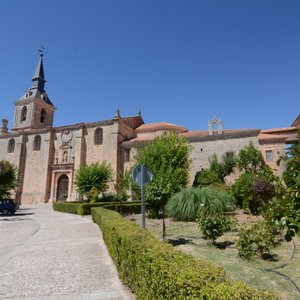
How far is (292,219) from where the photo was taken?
1994 mm

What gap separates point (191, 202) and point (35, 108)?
36.6 m

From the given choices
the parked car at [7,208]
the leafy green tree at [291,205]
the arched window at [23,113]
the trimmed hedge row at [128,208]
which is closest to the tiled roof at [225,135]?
the trimmed hedge row at [128,208]

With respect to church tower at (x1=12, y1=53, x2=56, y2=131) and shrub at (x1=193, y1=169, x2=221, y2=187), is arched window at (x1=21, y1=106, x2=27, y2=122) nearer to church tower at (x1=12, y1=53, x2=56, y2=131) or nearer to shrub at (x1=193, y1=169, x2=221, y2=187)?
church tower at (x1=12, y1=53, x2=56, y2=131)

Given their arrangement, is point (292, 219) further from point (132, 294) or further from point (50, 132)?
point (50, 132)

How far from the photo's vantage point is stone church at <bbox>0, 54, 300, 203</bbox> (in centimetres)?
3031

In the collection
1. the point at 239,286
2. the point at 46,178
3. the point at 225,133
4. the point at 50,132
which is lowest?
the point at 239,286

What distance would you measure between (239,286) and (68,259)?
17.0 feet

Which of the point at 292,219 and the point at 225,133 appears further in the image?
the point at 225,133

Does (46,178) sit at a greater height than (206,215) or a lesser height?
greater

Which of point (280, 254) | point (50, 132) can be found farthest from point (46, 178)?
point (280, 254)

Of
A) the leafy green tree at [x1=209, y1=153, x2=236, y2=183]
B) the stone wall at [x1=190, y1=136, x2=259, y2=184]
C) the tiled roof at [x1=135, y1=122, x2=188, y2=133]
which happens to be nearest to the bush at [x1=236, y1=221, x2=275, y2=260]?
the leafy green tree at [x1=209, y1=153, x2=236, y2=183]

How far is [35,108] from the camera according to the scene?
4153cm

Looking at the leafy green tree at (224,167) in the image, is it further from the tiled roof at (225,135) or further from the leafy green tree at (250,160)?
the tiled roof at (225,135)

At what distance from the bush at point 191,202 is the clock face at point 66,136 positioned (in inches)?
1065
